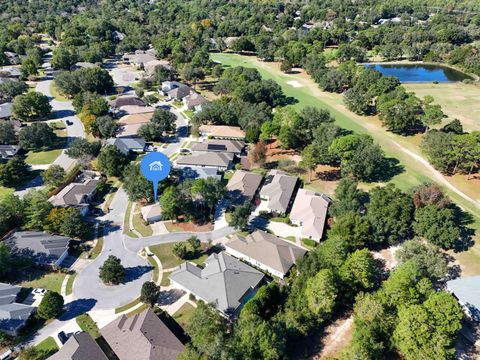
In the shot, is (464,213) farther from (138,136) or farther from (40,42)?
(40,42)

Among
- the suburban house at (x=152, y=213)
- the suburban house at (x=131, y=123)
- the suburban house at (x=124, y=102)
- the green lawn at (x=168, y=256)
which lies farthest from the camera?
the suburban house at (x=124, y=102)

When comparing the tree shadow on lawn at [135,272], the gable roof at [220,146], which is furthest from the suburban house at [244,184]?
the tree shadow on lawn at [135,272]

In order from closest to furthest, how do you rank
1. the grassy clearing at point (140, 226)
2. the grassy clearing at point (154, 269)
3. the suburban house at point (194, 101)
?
the grassy clearing at point (154, 269) → the grassy clearing at point (140, 226) → the suburban house at point (194, 101)

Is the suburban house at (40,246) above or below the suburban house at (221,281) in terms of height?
below

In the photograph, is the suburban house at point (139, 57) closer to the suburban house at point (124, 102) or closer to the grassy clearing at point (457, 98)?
the suburban house at point (124, 102)

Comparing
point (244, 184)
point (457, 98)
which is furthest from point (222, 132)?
point (457, 98)

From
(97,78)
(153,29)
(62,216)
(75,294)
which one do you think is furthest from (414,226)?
(153,29)

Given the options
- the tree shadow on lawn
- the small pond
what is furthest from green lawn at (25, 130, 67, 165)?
the small pond
